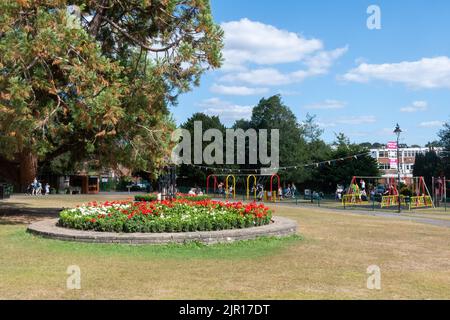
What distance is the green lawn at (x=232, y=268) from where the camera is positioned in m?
7.16

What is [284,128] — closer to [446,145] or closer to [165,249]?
[446,145]

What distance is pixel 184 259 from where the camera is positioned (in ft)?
32.7

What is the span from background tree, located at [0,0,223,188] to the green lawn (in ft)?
13.8

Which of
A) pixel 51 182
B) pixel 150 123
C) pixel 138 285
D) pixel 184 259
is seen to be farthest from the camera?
pixel 51 182

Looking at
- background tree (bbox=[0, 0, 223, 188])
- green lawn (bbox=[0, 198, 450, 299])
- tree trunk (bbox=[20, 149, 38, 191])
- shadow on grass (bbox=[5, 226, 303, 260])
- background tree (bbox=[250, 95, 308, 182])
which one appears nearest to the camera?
green lawn (bbox=[0, 198, 450, 299])

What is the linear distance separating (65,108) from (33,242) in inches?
224

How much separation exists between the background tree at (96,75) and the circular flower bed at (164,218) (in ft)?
10.6

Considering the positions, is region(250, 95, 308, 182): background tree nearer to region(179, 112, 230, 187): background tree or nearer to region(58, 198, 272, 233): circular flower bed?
region(179, 112, 230, 187): background tree

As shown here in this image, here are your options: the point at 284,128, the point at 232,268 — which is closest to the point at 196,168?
the point at 284,128

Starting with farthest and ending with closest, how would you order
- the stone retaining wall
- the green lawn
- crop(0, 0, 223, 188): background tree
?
crop(0, 0, 223, 188): background tree → the stone retaining wall → the green lawn

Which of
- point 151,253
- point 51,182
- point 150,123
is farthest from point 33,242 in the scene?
point 51,182

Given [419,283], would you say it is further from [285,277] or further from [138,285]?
[138,285]

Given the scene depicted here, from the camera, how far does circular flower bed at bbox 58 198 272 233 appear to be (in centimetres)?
1224

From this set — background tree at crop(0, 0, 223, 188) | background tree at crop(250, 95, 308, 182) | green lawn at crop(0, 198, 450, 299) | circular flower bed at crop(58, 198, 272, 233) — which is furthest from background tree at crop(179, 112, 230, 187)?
green lawn at crop(0, 198, 450, 299)
